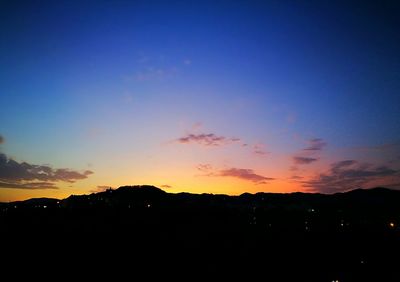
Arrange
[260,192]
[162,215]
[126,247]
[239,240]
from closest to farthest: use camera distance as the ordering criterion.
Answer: [126,247] < [239,240] < [162,215] < [260,192]

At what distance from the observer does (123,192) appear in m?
84.4

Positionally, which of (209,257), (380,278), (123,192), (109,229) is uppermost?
(123,192)

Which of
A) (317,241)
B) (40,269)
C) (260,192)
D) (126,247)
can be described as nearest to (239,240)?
(317,241)

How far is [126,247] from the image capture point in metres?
34.8

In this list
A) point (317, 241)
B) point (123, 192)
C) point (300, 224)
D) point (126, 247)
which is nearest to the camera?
point (126, 247)

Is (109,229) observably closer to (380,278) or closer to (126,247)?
(126,247)

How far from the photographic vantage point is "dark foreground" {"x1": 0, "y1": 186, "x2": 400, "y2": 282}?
31.0m

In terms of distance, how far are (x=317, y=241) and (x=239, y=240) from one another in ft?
43.4

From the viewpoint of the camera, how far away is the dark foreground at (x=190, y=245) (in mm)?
30953

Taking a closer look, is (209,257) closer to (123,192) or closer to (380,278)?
(380,278)

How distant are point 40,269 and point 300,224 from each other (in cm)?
4466

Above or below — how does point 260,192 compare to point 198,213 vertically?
above

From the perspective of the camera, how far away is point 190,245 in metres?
38.7

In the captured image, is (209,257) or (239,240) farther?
(239,240)
